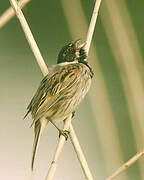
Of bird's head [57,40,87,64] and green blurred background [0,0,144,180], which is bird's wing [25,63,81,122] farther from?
green blurred background [0,0,144,180]

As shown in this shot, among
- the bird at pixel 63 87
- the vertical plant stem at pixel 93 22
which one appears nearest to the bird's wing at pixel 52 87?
the bird at pixel 63 87

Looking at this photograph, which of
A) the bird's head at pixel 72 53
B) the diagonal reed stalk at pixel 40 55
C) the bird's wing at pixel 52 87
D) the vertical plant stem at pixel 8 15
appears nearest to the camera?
the diagonal reed stalk at pixel 40 55

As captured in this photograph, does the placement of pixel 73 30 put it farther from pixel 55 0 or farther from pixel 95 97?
pixel 55 0

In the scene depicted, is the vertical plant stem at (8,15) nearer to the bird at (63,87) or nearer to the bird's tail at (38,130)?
the bird at (63,87)

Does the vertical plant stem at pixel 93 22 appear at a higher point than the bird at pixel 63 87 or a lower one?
higher

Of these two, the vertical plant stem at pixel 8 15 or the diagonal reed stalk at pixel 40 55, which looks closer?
the diagonal reed stalk at pixel 40 55

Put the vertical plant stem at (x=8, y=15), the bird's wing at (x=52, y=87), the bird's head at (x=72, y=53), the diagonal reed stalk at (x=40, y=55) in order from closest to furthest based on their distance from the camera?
1. the diagonal reed stalk at (x=40, y=55)
2. the vertical plant stem at (x=8, y=15)
3. the bird's wing at (x=52, y=87)
4. the bird's head at (x=72, y=53)

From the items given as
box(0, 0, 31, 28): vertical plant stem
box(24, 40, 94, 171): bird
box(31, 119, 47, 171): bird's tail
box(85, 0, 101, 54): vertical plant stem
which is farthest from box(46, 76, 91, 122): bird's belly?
box(0, 0, 31, 28): vertical plant stem
